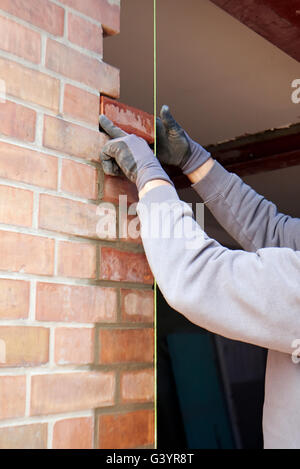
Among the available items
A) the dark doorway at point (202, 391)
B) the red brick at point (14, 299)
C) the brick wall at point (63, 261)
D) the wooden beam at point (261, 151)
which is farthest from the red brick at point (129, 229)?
the dark doorway at point (202, 391)

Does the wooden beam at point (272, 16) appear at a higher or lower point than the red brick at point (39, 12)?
higher

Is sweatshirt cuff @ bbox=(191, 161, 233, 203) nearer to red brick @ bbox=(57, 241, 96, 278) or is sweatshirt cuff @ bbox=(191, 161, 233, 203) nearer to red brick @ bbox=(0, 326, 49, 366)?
red brick @ bbox=(57, 241, 96, 278)

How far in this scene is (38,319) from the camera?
1071mm

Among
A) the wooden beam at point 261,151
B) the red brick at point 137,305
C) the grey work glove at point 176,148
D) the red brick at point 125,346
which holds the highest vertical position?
the wooden beam at point 261,151

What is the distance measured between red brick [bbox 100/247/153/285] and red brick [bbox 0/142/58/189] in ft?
0.75

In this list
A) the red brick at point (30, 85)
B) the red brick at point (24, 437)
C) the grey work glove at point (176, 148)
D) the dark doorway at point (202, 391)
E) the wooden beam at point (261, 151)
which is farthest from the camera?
the dark doorway at point (202, 391)

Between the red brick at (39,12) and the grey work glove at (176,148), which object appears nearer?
the red brick at (39,12)

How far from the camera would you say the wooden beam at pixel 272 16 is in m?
1.60

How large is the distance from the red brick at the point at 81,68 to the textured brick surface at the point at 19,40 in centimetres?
4

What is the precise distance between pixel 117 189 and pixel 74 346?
0.43 metres

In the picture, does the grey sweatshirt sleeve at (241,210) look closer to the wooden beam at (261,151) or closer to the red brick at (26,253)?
the red brick at (26,253)

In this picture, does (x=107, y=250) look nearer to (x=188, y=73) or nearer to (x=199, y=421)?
(x=188, y=73)

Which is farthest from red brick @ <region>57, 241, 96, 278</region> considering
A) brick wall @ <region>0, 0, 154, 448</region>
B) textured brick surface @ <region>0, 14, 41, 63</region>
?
textured brick surface @ <region>0, 14, 41, 63</region>
